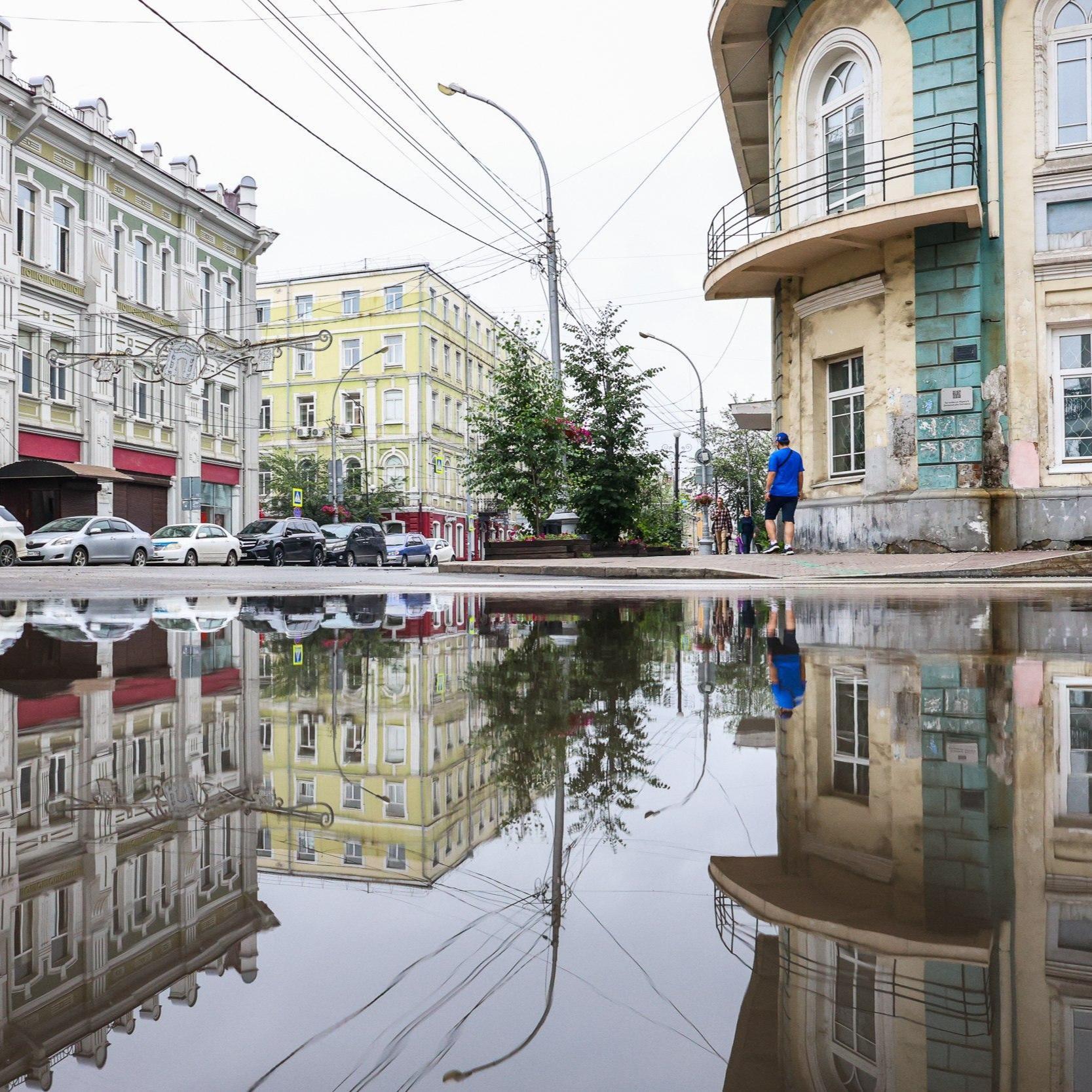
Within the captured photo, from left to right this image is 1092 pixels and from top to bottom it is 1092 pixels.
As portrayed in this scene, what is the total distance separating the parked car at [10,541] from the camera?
23.3 meters

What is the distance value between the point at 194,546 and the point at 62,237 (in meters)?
10.8

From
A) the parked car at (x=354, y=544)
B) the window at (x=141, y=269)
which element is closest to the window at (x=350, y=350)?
the window at (x=141, y=269)

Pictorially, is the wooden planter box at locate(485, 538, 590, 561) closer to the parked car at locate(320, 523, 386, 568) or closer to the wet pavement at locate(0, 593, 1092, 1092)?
the parked car at locate(320, 523, 386, 568)

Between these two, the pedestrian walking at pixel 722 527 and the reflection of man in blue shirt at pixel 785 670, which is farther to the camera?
the pedestrian walking at pixel 722 527

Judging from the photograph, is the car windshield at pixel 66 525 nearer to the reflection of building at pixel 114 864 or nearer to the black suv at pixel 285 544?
the black suv at pixel 285 544

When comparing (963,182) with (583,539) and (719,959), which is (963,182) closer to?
(583,539)

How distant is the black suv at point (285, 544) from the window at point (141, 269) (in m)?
9.07

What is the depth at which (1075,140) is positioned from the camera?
15.4m

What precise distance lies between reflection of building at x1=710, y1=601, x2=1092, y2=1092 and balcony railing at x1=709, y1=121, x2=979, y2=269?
48.2ft

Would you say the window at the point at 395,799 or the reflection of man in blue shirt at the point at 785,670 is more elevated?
the reflection of man in blue shirt at the point at 785,670

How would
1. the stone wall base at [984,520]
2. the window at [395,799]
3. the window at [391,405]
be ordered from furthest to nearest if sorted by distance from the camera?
the window at [391,405], the stone wall base at [984,520], the window at [395,799]

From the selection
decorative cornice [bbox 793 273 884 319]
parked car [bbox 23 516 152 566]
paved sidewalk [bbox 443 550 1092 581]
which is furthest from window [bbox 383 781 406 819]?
parked car [bbox 23 516 152 566]

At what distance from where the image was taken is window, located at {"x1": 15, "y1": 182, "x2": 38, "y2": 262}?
29.7m

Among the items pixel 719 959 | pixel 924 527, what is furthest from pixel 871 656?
pixel 924 527
